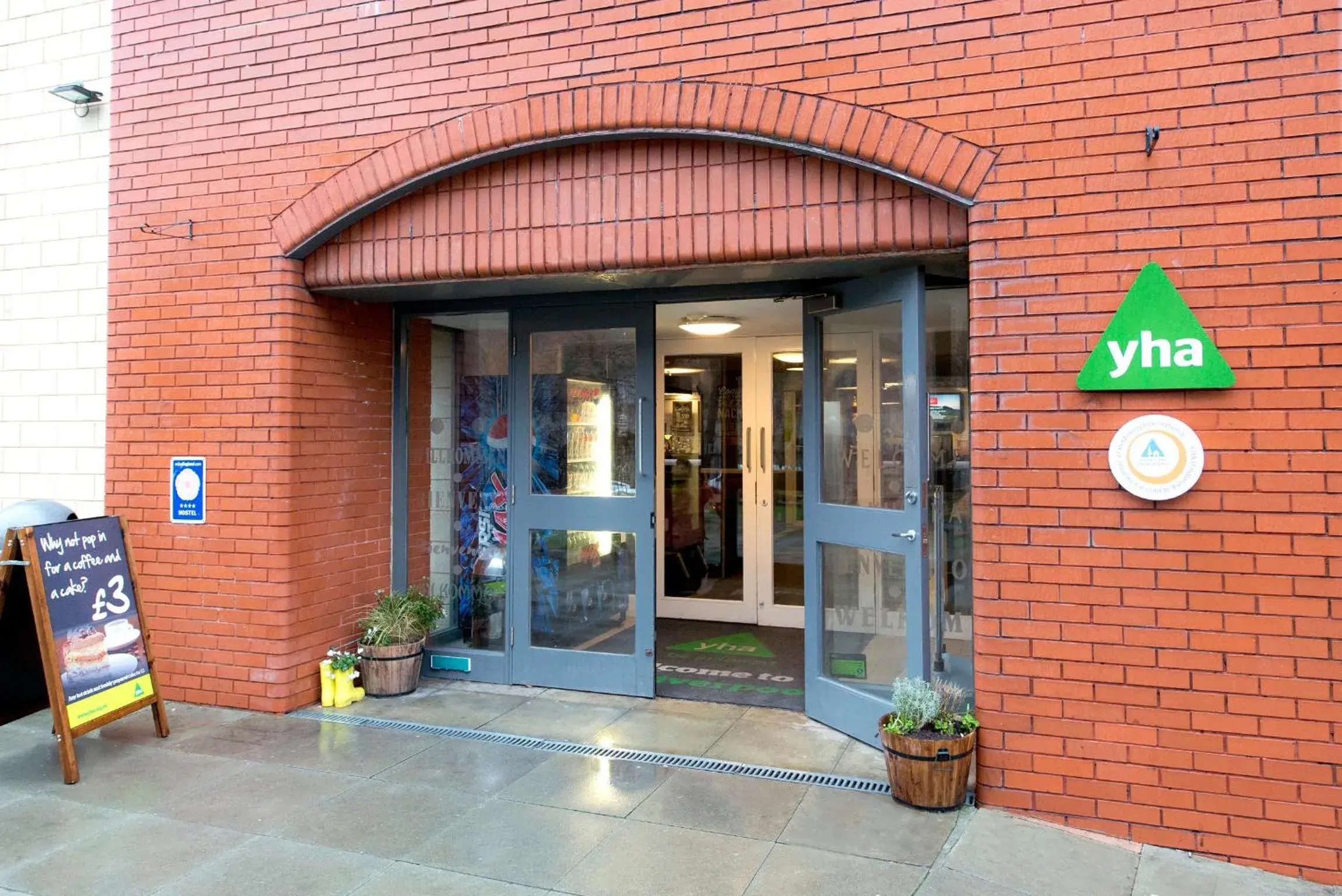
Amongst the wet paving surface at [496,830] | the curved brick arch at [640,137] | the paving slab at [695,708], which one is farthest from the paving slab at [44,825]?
the curved brick arch at [640,137]

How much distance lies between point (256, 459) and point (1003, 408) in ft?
14.0

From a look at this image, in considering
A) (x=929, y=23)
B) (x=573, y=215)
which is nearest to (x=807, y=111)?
(x=929, y=23)

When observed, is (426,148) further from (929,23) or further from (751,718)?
(751,718)

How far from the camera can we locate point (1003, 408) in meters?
3.99

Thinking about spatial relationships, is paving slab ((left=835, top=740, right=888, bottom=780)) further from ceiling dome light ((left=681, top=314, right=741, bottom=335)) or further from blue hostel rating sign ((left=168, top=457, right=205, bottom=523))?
blue hostel rating sign ((left=168, top=457, right=205, bottom=523))

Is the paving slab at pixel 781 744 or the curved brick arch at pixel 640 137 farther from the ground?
the curved brick arch at pixel 640 137

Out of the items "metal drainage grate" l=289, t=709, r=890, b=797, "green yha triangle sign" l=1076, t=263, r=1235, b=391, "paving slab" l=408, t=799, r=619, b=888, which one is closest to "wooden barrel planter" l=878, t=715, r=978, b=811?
"metal drainage grate" l=289, t=709, r=890, b=797

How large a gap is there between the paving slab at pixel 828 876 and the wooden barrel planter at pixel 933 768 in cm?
52

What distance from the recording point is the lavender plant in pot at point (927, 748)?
156 inches

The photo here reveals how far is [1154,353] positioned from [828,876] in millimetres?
2503

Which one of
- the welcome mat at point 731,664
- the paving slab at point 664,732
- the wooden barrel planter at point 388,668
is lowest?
the paving slab at point 664,732

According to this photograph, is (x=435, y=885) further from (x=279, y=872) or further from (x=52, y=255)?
(x=52, y=255)

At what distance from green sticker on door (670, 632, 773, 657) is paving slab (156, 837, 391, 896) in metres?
3.53

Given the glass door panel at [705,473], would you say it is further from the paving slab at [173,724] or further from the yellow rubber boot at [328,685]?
the paving slab at [173,724]
